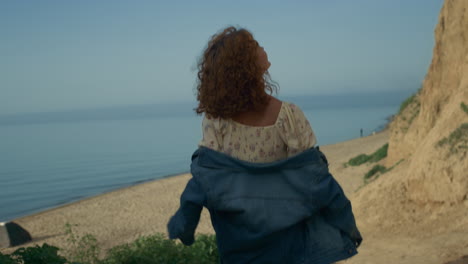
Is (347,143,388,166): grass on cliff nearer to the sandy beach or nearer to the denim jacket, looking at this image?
the sandy beach

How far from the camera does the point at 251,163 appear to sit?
2.31m

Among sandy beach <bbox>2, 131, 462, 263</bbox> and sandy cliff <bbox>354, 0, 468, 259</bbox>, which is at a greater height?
sandy cliff <bbox>354, 0, 468, 259</bbox>

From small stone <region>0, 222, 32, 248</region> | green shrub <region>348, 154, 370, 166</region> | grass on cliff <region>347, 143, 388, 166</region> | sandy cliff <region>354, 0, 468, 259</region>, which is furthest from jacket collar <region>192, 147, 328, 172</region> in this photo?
green shrub <region>348, 154, 370, 166</region>

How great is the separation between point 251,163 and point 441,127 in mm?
6191

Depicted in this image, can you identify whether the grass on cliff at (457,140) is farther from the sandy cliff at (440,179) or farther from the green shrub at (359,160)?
the green shrub at (359,160)

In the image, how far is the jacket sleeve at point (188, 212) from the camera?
2.33 metres

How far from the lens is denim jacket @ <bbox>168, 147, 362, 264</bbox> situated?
228 centimetres

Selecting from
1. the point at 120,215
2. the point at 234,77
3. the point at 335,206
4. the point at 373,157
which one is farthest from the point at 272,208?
the point at 120,215

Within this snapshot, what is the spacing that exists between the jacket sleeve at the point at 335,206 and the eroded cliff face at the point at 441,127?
4664 mm

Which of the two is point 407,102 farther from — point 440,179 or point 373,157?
point 440,179

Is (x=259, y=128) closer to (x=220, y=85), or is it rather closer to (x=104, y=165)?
(x=220, y=85)

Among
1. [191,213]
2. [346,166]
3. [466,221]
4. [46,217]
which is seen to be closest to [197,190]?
[191,213]

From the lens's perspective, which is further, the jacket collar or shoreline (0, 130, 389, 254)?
shoreline (0, 130, 389, 254)

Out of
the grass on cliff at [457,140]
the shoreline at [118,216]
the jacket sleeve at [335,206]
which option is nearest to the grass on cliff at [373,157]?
the shoreline at [118,216]
